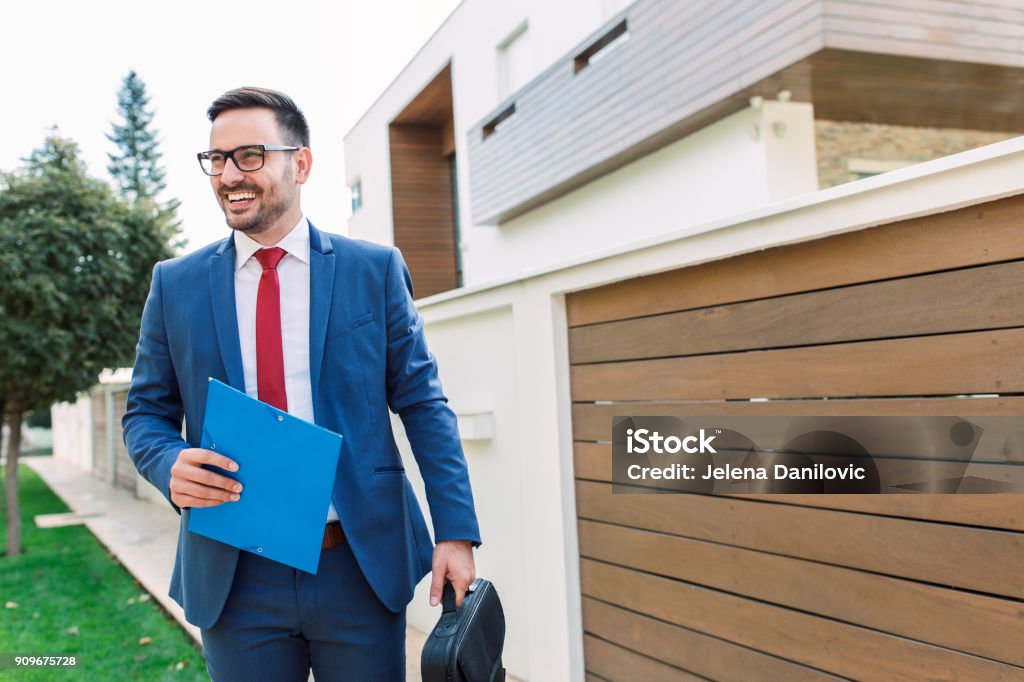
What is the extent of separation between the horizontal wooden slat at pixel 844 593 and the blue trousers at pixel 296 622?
117 centimetres

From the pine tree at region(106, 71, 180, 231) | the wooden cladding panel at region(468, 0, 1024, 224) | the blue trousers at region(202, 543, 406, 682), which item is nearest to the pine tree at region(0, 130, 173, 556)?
the wooden cladding panel at region(468, 0, 1024, 224)

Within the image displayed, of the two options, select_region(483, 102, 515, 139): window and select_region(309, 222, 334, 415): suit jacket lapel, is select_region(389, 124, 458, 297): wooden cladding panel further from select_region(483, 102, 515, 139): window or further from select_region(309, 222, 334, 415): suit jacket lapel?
select_region(309, 222, 334, 415): suit jacket lapel

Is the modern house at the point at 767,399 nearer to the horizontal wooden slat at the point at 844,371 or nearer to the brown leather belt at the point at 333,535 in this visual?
the horizontal wooden slat at the point at 844,371

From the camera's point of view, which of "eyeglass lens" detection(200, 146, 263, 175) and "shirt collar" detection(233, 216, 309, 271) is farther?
"shirt collar" detection(233, 216, 309, 271)

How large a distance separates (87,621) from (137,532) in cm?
422

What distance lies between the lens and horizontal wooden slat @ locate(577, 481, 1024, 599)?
1.80m

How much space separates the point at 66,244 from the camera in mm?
8414

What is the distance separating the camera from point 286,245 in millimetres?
1905

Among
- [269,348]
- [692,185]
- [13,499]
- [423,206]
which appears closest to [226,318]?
[269,348]

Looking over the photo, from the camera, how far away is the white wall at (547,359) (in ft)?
6.35

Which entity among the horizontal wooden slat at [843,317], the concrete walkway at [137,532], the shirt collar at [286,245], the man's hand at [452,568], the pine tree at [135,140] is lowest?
the concrete walkway at [137,532]

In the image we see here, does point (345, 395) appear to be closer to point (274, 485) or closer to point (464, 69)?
point (274, 485)

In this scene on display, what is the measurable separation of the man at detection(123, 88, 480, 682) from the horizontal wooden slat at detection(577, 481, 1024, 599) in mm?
990

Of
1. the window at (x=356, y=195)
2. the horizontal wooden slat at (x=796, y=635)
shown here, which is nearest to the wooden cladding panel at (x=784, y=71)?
the horizontal wooden slat at (x=796, y=635)
